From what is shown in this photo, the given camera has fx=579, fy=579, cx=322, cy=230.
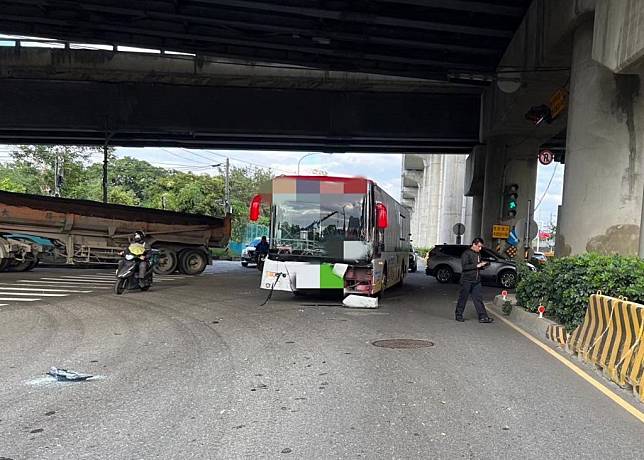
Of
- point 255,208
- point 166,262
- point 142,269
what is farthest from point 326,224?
point 166,262

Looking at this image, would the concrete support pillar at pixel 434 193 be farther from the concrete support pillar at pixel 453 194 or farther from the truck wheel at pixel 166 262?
the truck wheel at pixel 166 262

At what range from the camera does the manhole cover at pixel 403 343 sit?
888cm

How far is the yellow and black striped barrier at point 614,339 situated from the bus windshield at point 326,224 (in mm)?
6086

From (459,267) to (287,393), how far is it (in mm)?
18223

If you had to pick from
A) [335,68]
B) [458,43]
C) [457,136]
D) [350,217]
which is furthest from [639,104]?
[457,136]

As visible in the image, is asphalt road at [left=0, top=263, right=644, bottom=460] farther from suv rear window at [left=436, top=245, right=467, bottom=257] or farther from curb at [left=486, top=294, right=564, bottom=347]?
suv rear window at [left=436, top=245, right=467, bottom=257]

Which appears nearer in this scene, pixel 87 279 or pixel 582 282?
pixel 582 282

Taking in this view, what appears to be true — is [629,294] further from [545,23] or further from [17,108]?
[17,108]

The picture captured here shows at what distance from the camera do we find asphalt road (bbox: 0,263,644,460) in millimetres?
4688

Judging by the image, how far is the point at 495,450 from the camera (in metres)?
4.62

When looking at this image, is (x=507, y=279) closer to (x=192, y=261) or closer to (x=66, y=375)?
(x=192, y=261)

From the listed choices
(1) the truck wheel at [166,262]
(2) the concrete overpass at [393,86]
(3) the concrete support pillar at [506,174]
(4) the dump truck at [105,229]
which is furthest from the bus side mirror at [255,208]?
(3) the concrete support pillar at [506,174]

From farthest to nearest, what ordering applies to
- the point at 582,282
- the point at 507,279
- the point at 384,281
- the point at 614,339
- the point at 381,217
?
the point at 507,279 < the point at 384,281 < the point at 381,217 < the point at 582,282 < the point at 614,339

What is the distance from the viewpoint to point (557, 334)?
9391 millimetres
